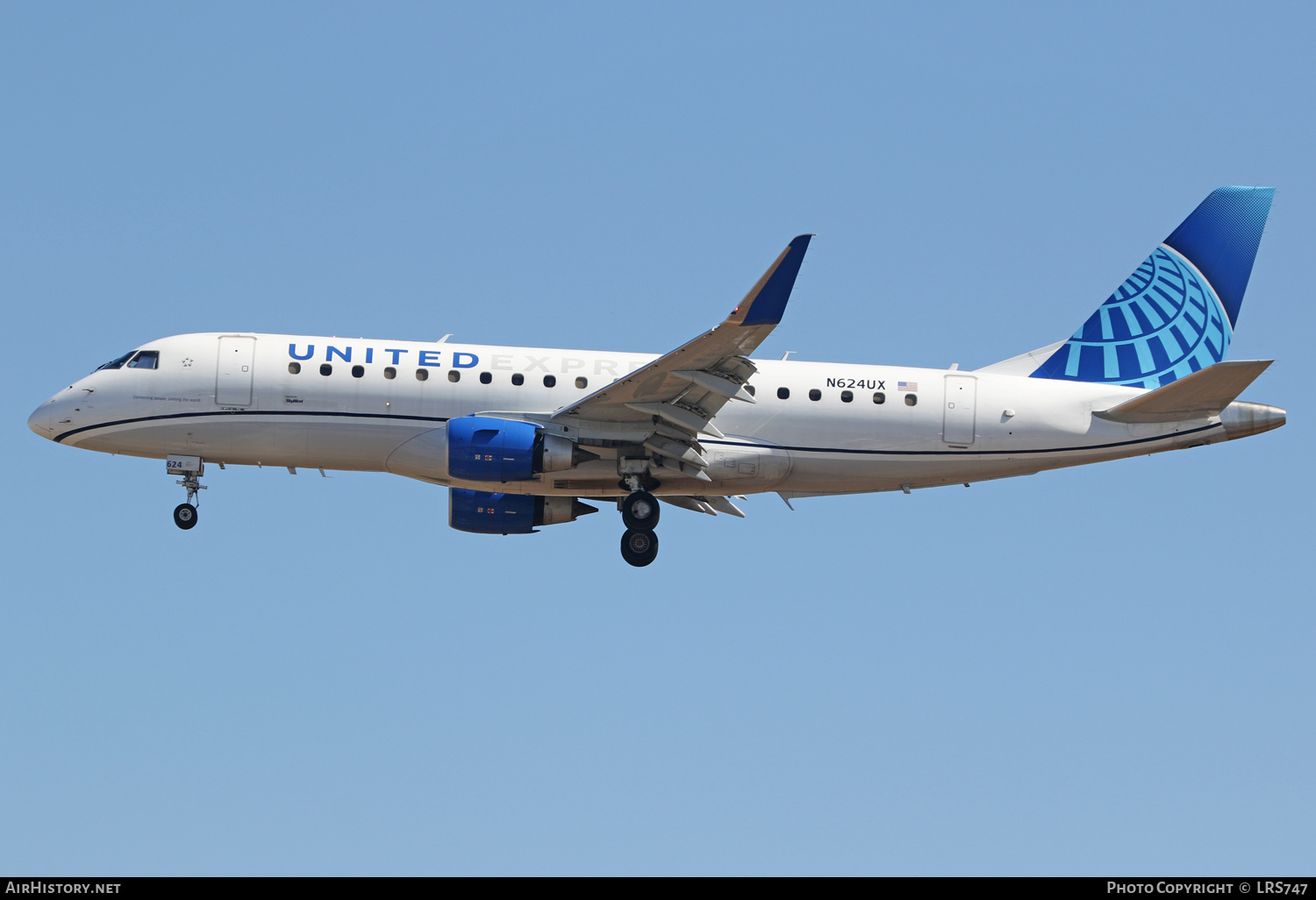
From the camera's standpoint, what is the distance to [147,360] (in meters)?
34.3

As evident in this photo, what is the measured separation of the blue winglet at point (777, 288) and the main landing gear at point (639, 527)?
5.88m

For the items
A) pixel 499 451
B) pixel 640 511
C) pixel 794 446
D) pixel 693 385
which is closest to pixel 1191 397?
pixel 794 446

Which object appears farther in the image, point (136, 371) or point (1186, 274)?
point (1186, 274)

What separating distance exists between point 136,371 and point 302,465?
4480mm

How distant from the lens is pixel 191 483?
34.6 meters

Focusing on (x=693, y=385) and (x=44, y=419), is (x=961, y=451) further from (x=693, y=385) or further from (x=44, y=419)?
(x=44, y=419)

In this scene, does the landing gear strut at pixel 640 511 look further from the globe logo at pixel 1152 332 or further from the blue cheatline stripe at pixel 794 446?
the globe logo at pixel 1152 332

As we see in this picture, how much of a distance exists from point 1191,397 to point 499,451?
15.3 m

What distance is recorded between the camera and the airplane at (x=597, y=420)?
32750mm

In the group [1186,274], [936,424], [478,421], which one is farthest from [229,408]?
[1186,274]

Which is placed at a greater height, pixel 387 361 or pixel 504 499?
pixel 387 361

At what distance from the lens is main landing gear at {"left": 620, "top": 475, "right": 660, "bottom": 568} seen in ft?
109

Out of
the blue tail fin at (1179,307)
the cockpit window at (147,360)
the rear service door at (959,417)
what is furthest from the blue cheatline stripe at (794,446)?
the blue tail fin at (1179,307)

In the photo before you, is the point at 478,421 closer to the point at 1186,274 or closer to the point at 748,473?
the point at 748,473
